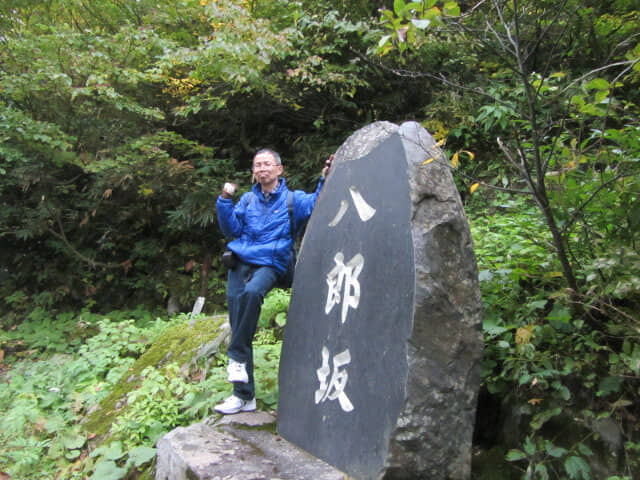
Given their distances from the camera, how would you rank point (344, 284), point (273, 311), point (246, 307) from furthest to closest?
point (273, 311)
point (246, 307)
point (344, 284)

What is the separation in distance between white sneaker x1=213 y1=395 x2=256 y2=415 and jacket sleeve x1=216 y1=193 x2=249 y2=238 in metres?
1.04

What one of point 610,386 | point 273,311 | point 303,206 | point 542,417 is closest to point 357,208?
point 303,206

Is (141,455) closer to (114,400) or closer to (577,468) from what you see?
(114,400)

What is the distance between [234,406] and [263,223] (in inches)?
45.7

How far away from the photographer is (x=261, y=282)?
111 inches

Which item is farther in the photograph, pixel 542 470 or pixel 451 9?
pixel 542 470

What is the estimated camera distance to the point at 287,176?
21.8 ft

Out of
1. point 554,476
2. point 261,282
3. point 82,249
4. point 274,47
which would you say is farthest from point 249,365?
point 82,249

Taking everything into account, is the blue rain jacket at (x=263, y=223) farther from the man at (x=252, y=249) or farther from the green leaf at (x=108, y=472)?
the green leaf at (x=108, y=472)

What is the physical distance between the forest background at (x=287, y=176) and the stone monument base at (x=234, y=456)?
40 centimetres

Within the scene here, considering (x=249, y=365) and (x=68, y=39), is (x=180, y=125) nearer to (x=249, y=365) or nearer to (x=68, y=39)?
(x=68, y=39)

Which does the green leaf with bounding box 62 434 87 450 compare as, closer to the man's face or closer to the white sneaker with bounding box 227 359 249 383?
the white sneaker with bounding box 227 359 249 383

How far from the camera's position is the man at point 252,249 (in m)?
2.82

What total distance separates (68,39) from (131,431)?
4.93m
